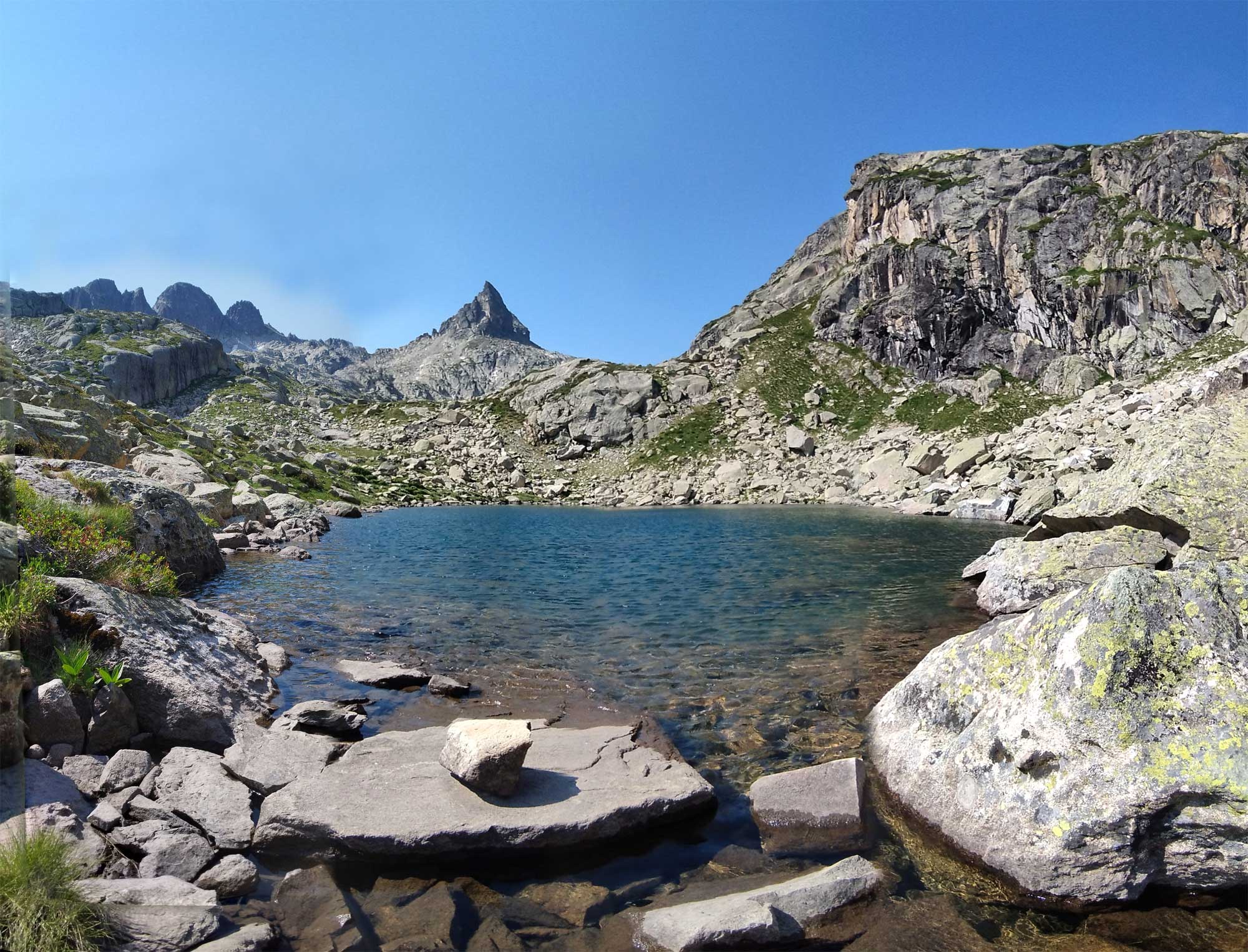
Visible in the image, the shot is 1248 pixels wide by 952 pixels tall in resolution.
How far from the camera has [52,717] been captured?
27.6ft

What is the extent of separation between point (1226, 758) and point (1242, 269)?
438 feet

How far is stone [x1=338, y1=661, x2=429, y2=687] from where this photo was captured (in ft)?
46.4

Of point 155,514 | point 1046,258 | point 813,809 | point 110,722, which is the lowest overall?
point 813,809

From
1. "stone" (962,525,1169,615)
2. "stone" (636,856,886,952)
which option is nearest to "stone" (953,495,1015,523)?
"stone" (962,525,1169,615)

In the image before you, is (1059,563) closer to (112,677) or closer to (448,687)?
(448,687)

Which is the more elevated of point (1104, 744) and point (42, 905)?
point (1104, 744)

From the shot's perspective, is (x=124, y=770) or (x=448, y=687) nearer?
(x=124, y=770)

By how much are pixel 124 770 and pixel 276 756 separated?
184cm

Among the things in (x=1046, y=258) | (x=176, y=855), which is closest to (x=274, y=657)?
(x=176, y=855)

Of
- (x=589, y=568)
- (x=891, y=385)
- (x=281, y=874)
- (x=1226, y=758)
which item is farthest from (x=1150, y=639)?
(x=891, y=385)

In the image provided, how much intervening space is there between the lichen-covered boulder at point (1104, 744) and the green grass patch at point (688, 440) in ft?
298

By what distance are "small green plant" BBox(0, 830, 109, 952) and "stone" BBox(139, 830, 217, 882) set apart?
1.11 metres

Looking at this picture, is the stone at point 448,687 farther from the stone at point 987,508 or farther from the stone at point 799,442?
the stone at point 799,442

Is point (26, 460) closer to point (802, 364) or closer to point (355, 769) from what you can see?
point (355, 769)
